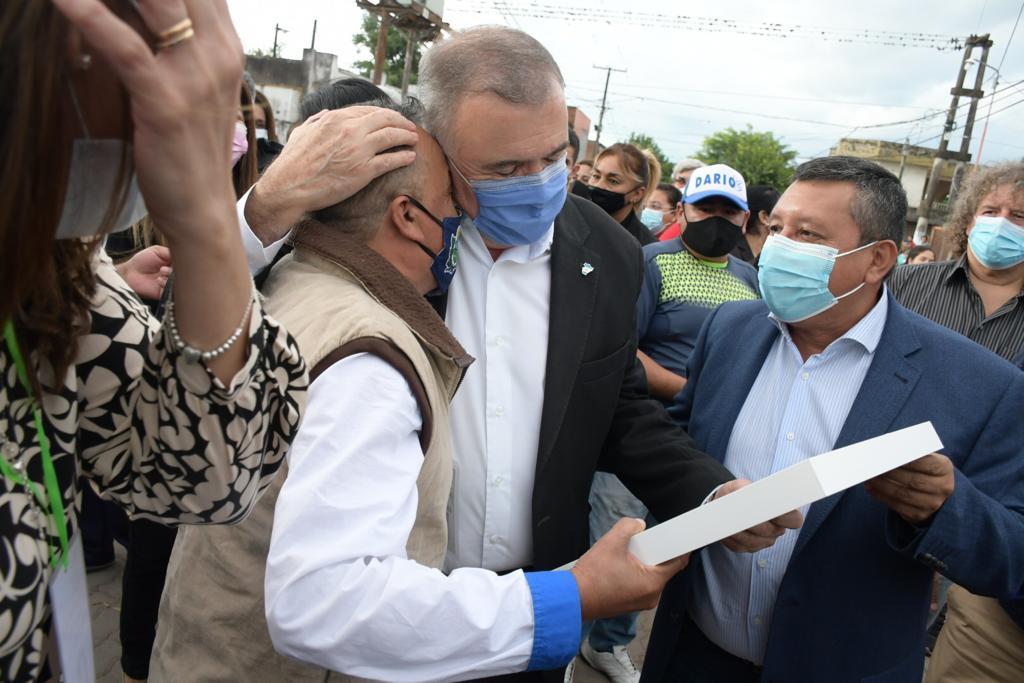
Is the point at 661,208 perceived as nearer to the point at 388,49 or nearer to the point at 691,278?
the point at 691,278

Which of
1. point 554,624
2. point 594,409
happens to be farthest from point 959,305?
point 554,624

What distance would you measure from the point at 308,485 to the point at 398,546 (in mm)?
188

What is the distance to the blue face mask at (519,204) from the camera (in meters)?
1.88

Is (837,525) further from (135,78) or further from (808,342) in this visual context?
(135,78)

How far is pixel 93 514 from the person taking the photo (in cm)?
377

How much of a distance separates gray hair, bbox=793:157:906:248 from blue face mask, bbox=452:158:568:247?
875 mm

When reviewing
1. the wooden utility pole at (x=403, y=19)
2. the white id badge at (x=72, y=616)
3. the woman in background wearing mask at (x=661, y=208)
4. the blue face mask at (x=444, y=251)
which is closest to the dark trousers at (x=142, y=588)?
the blue face mask at (x=444, y=251)

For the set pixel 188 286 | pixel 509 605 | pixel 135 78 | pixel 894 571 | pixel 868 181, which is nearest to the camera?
pixel 135 78

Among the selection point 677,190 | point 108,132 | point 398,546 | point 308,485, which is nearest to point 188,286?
point 108,132

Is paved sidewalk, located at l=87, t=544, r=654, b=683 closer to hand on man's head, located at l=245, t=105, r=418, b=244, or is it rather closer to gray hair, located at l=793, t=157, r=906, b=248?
hand on man's head, located at l=245, t=105, r=418, b=244

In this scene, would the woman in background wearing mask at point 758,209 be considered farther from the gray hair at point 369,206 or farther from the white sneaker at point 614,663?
the gray hair at point 369,206

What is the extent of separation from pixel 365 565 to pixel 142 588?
199 cm

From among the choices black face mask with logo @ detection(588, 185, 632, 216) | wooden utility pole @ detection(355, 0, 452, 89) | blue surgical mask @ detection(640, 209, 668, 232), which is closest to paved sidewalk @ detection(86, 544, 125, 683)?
black face mask with logo @ detection(588, 185, 632, 216)

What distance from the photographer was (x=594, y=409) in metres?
1.97
